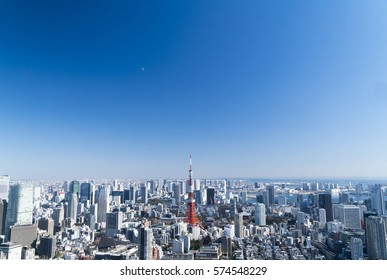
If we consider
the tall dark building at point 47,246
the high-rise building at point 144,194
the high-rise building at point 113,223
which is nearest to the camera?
the tall dark building at point 47,246

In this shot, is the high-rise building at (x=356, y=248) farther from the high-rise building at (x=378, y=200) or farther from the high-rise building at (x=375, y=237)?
the high-rise building at (x=378, y=200)

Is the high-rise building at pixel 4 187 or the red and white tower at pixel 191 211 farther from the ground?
the high-rise building at pixel 4 187

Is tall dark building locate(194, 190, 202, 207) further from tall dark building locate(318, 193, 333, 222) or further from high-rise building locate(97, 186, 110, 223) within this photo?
tall dark building locate(318, 193, 333, 222)

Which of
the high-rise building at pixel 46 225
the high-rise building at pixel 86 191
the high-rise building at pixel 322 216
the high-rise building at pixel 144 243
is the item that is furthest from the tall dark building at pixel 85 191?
the high-rise building at pixel 322 216

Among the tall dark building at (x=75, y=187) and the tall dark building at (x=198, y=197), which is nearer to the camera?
the tall dark building at (x=198, y=197)

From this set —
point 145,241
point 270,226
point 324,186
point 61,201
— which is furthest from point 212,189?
point 61,201

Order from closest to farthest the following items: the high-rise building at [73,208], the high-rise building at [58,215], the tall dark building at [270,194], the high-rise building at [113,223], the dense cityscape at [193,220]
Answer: the dense cityscape at [193,220], the high-rise building at [113,223], the high-rise building at [58,215], the high-rise building at [73,208], the tall dark building at [270,194]
